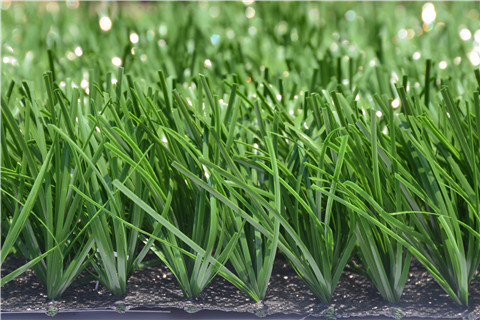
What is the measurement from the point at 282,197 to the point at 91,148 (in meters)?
0.33

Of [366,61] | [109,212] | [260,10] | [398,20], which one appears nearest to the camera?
[109,212]

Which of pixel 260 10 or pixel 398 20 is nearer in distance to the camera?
pixel 398 20

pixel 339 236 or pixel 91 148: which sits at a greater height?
pixel 91 148

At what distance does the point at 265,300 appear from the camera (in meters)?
0.88

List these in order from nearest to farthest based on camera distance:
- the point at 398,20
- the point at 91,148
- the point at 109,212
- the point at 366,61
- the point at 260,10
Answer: the point at 109,212
the point at 91,148
the point at 366,61
the point at 398,20
the point at 260,10

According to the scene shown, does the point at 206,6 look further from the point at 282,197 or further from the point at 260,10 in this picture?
the point at 282,197

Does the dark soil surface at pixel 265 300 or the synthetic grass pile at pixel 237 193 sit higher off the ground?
the synthetic grass pile at pixel 237 193

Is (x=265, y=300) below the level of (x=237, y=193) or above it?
below

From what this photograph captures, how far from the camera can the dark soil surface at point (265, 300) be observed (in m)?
0.85

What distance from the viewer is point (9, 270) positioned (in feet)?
3.21

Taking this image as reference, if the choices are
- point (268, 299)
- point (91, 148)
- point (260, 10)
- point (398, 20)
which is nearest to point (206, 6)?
point (260, 10)

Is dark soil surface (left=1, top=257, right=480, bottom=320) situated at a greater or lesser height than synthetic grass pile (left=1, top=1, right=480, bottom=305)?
lesser

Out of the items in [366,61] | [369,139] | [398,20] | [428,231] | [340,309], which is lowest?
[340,309]

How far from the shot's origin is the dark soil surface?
854mm
